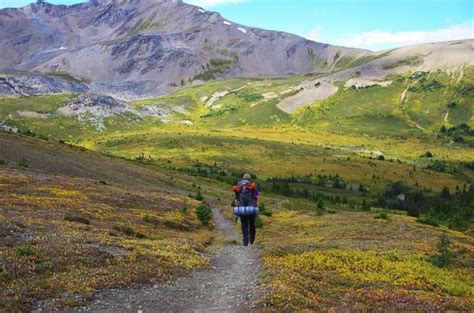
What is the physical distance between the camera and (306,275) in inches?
1002

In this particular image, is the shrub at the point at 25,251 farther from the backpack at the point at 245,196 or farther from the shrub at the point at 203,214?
the shrub at the point at 203,214

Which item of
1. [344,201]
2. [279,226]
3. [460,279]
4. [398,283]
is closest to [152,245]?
[398,283]

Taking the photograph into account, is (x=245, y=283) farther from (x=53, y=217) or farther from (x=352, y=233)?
(x=352, y=233)

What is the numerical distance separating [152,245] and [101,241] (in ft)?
11.7

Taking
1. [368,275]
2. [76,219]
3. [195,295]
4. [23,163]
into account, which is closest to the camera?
[195,295]

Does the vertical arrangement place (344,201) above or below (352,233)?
below

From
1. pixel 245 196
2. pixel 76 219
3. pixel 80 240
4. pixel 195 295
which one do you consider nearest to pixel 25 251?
pixel 80 240

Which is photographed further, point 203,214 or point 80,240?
point 203,214

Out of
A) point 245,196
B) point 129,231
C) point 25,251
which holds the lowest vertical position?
point 129,231

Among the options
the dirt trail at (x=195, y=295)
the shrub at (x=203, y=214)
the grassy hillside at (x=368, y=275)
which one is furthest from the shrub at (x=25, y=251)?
the shrub at (x=203, y=214)

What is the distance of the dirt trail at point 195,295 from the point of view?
19031 millimetres

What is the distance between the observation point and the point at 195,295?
21109 mm

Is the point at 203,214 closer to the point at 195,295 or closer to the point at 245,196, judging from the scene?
the point at 245,196

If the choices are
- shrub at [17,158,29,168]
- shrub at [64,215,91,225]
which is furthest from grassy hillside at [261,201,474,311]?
shrub at [17,158,29,168]
